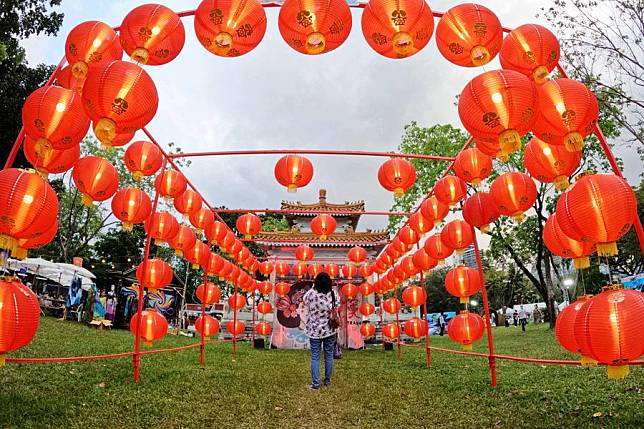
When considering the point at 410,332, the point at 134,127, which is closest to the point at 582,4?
the point at 410,332

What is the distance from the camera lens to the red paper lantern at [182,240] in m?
7.93

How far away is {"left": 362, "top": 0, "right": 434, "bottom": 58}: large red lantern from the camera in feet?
12.1

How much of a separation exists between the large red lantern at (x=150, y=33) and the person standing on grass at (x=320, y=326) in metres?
4.40

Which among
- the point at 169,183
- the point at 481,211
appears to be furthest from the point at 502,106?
the point at 169,183

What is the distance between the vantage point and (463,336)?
21.7 feet

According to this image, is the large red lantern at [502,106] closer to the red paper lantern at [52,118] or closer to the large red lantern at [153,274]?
the red paper lantern at [52,118]

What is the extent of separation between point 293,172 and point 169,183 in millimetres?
2206

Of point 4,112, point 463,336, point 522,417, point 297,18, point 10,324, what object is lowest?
point 522,417

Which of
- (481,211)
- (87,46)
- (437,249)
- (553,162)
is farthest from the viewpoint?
(437,249)

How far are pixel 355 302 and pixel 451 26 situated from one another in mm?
16066

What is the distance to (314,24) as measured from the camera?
12.1 ft

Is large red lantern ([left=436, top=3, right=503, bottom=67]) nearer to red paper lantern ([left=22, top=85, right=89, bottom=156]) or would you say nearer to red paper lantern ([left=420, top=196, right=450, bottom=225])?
red paper lantern ([left=22, top=85, right=89, bottom=156])

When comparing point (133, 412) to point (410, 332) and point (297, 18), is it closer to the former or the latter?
point (297, 18)

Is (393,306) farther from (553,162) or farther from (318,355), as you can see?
(553,162)
